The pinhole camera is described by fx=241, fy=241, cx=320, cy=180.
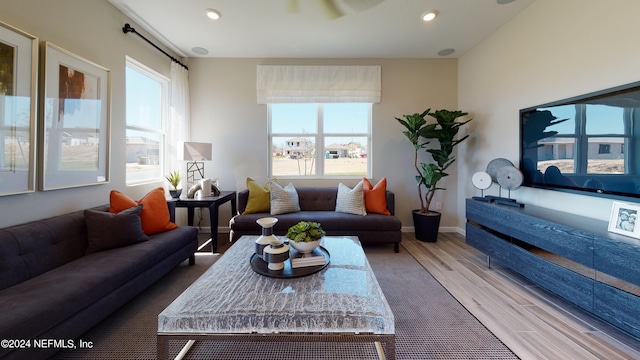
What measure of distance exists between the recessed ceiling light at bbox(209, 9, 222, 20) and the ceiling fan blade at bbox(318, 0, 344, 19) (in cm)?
114

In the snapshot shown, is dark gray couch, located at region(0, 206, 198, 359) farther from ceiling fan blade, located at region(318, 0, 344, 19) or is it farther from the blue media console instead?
the blue media console

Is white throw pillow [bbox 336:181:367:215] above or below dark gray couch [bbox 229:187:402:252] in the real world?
above

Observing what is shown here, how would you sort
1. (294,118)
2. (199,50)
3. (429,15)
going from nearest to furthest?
(429,15), (199,50), (294,118)

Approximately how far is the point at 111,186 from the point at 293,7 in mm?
2685

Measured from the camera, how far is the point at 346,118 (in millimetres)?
3953

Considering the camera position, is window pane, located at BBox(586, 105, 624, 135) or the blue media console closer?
the blue media console

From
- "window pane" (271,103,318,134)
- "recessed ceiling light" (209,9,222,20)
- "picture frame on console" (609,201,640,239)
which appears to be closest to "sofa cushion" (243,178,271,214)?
"window pane" (271,103,318,134)

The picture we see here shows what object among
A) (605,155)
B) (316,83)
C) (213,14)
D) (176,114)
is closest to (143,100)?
(176,114)

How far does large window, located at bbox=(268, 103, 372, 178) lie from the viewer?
12.9 ft

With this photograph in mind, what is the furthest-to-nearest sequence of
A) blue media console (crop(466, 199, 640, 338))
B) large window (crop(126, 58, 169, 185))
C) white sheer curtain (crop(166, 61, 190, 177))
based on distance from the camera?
1. white sheer curtain (crop(166, 61, 190, 177))
2. large window (crop(126, 58, 169, 185))
3. blue media console (crop(466, 199, 640, 338))

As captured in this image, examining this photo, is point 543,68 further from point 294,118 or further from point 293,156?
point 293,156

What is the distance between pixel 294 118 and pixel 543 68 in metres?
3.06

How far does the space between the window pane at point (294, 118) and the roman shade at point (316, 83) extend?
157 mm

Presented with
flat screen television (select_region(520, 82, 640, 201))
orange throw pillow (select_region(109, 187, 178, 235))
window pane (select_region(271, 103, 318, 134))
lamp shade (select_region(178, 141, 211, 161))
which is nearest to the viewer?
flat screen television (select_region(520, 82, 640, 201))
